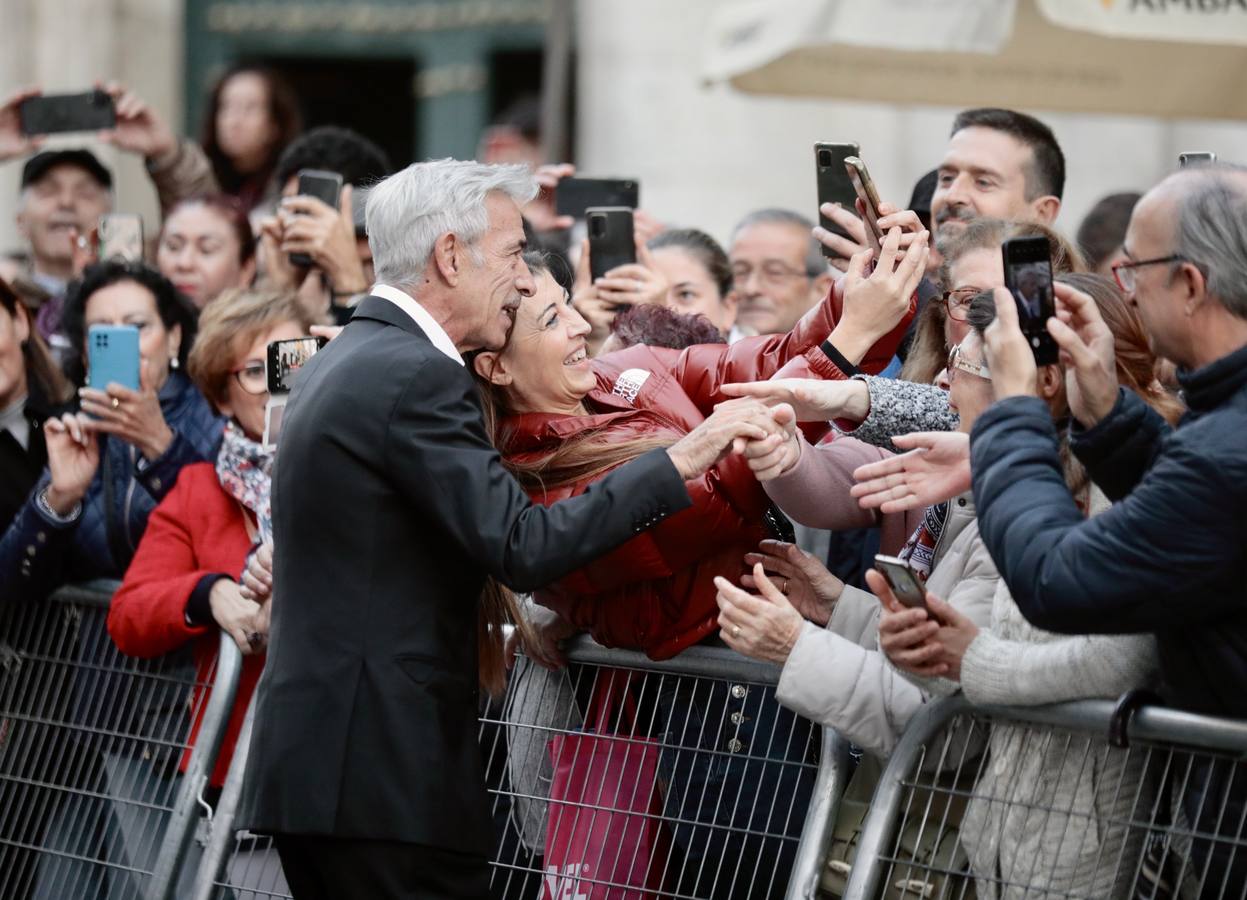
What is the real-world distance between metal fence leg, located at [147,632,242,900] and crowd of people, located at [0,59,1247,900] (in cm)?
9

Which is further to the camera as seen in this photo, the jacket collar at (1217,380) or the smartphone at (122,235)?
the smartphone at (122,235)

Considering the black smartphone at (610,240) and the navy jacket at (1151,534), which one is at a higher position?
the black smartphone at (610,240)

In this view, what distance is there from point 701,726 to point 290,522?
1039mm

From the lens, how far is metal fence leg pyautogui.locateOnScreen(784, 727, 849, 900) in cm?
378

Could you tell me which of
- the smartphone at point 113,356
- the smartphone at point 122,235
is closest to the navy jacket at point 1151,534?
the smartphone at point 113,356

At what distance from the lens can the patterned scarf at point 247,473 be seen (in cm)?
510

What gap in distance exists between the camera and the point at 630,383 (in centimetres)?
441

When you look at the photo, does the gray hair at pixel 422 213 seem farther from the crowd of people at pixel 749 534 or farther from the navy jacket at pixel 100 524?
the navy jacket at pixel 100 524

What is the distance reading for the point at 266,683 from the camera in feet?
12.4

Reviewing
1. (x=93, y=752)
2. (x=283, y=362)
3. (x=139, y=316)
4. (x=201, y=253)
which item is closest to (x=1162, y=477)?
(x=283, y=362)

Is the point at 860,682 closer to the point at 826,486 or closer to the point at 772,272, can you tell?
the point at 826,486

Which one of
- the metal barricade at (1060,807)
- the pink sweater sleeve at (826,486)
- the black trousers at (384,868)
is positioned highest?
the pink sweater sleeve at (826,486)

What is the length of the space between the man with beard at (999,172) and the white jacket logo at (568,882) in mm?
2139

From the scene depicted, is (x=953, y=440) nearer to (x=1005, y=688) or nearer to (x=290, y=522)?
(x=1005, y=688)
